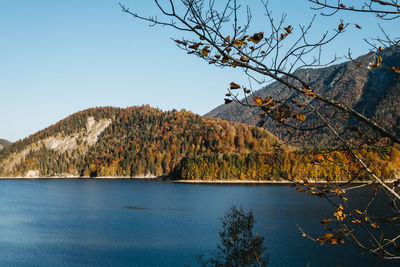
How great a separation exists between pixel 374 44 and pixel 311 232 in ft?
146

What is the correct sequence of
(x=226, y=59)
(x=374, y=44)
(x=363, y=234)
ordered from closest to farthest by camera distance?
(x=226, y=59), (x=374, y=44), (x=363, y=234)

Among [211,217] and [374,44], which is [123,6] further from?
[211,217]

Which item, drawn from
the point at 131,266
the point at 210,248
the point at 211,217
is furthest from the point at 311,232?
the point at 131,266

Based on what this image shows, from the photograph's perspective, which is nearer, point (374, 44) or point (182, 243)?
point (374, 44)

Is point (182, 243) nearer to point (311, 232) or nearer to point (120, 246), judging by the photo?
point (120, 246)

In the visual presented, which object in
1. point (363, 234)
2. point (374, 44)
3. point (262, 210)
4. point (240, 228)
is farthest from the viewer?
point (262, 210)

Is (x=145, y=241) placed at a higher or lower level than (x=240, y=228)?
lower

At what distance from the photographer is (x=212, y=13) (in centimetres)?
372

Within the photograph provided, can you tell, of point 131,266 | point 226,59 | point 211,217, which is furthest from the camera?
point 211,217

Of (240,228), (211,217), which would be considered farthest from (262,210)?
(240,228)

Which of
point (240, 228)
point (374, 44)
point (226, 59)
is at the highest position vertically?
point (374, 44)

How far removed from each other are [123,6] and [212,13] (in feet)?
4.04

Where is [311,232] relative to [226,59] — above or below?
below

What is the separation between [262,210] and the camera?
65.0 meters
